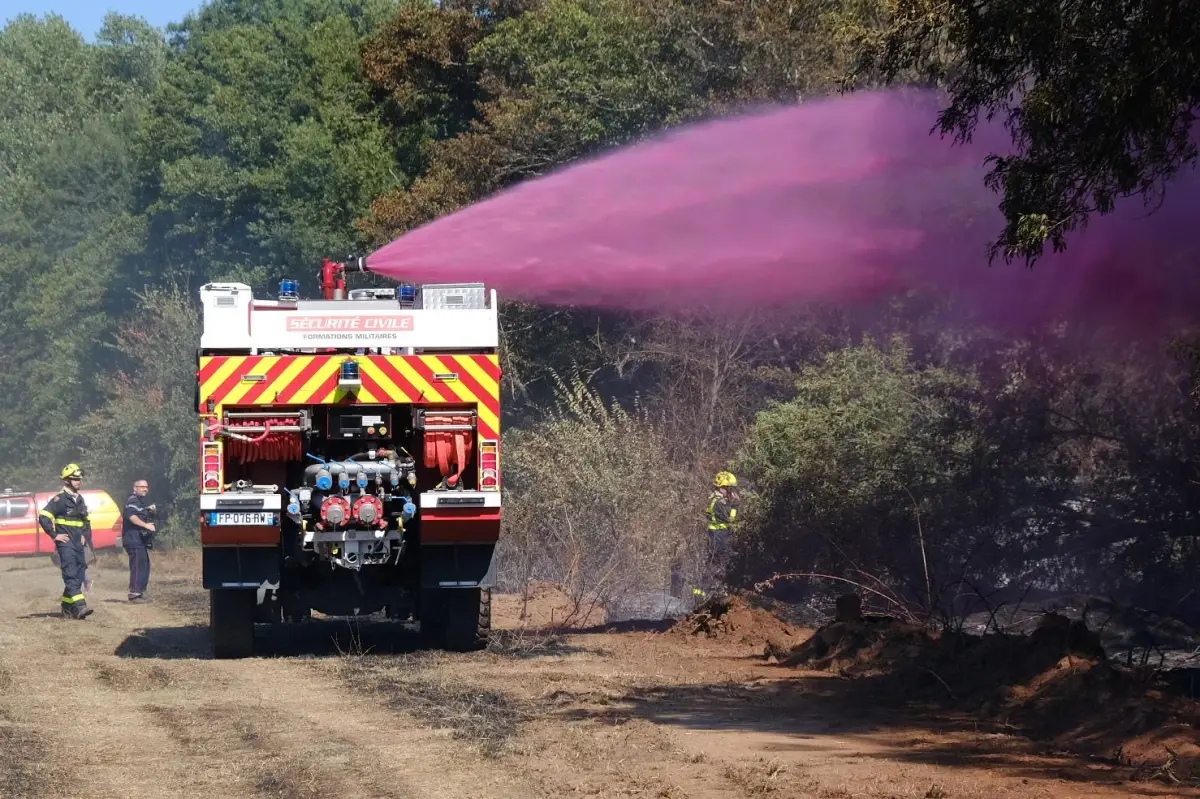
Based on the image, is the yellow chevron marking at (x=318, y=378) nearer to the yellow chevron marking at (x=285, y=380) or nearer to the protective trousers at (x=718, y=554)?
the yellow chevron marking at (x=285, y=380)

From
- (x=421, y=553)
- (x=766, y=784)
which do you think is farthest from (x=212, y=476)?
(x=766, y=784)

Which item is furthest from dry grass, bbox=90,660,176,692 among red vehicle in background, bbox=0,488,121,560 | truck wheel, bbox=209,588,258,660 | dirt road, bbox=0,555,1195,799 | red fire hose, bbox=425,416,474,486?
red vehicle in background, bbox=0,488,121,560

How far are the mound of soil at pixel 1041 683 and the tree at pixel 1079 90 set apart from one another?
265 cm

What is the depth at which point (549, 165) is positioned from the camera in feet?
80.7

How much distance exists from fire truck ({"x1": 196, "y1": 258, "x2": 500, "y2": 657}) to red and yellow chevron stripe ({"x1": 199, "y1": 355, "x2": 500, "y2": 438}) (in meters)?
0.01

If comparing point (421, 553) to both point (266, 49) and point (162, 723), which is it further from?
point (266, 49)

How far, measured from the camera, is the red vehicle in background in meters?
32.0

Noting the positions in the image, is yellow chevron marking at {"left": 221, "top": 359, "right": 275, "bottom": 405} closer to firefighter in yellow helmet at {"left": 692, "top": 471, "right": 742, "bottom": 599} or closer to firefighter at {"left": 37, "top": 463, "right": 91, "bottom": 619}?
firefighter at {"left": 37, "top": 463, "right": 91, "bottom": 619}

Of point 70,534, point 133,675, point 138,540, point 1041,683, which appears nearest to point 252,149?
point 138,540

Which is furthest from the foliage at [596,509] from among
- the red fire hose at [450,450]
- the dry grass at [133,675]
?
the dry grass at [133,675]

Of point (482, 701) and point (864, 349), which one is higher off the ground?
point (864, 349)

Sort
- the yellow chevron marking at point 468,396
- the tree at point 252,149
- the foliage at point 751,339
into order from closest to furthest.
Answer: the foliage at point 751,339, the yellow chevron marking at point 468,396, the tree at point 252,149

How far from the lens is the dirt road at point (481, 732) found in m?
7.85

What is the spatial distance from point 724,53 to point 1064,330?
9.23 meters
